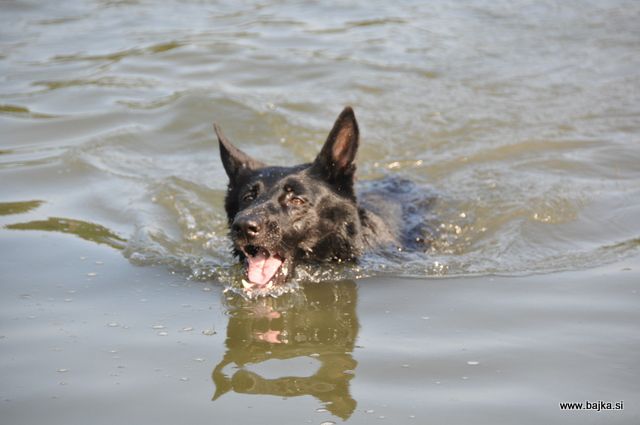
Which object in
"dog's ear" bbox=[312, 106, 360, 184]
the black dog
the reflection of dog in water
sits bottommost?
the reflection of dog in water

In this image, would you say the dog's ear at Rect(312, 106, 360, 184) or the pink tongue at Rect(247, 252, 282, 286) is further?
the dog's ear at Rect(312, 106, 360, 184)

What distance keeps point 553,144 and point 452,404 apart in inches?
252

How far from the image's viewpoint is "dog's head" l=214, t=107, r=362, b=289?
21.6ft

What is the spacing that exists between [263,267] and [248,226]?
540 mm

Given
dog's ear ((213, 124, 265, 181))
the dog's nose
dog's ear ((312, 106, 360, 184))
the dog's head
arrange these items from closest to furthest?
the dog's nose
the dog's head
dog's ear ((312, 106, 360, 184))
dog's ear ((213, 124, 265, 181))

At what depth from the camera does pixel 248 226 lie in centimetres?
630

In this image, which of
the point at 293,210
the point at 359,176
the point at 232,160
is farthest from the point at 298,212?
the point at 359,176

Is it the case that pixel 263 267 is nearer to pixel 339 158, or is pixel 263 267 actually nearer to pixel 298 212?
pixel 298 212

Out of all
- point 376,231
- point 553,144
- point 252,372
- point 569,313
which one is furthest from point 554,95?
point 252,372

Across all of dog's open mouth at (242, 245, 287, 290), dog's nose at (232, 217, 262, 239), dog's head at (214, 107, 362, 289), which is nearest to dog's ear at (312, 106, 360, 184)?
dog's head at (214, 107, 362, 289)

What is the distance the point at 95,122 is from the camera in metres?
11.3

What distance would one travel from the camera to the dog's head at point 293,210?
21.6 feet

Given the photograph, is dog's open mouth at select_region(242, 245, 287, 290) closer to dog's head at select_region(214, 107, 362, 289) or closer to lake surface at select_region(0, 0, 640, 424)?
dog's head at select_region(214, 107, 362, 289)

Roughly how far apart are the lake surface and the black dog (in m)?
0.23
